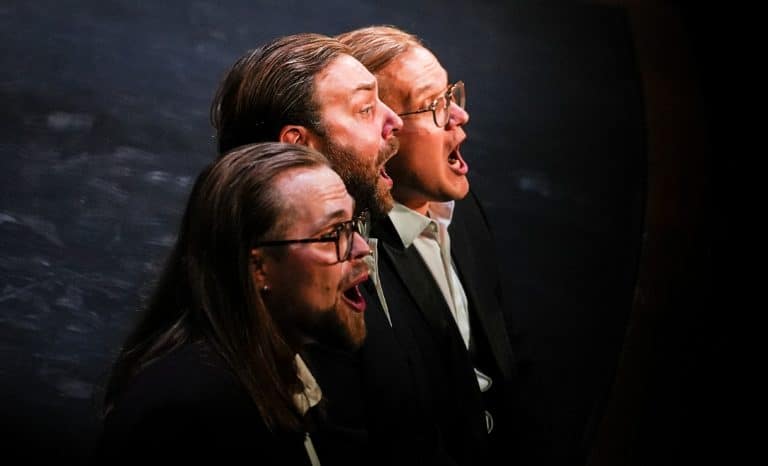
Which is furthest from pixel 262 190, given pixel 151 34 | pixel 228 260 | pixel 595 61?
pixel 595 61

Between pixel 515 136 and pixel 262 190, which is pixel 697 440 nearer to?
pixel 515 136

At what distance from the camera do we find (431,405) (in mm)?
2438

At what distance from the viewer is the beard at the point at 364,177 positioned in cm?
226

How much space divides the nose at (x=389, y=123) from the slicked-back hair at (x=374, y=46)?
0.67 ft

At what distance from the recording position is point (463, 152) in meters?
2.90

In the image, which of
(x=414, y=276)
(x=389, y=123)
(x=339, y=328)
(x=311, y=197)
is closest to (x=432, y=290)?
(x=414, y=276)

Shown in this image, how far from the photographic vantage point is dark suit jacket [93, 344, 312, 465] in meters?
1.84

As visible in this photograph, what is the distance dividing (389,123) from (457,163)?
317 mm

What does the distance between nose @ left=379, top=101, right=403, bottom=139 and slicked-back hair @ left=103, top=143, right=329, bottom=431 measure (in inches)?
16.4

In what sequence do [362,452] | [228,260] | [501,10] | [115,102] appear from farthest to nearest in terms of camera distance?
[501,10] → [115,102] → [362,452] → [228,260]

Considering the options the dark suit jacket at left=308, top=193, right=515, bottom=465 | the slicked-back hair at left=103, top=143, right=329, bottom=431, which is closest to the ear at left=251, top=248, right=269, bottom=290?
the slicked-back hair at left=103, top=143, right=329, bottom=431

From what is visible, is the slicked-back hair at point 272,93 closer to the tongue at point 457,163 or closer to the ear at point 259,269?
the ear at point 259,269

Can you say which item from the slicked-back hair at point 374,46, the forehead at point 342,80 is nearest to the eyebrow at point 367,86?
the forehead at point 342,80

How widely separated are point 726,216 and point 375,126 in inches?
43.4
